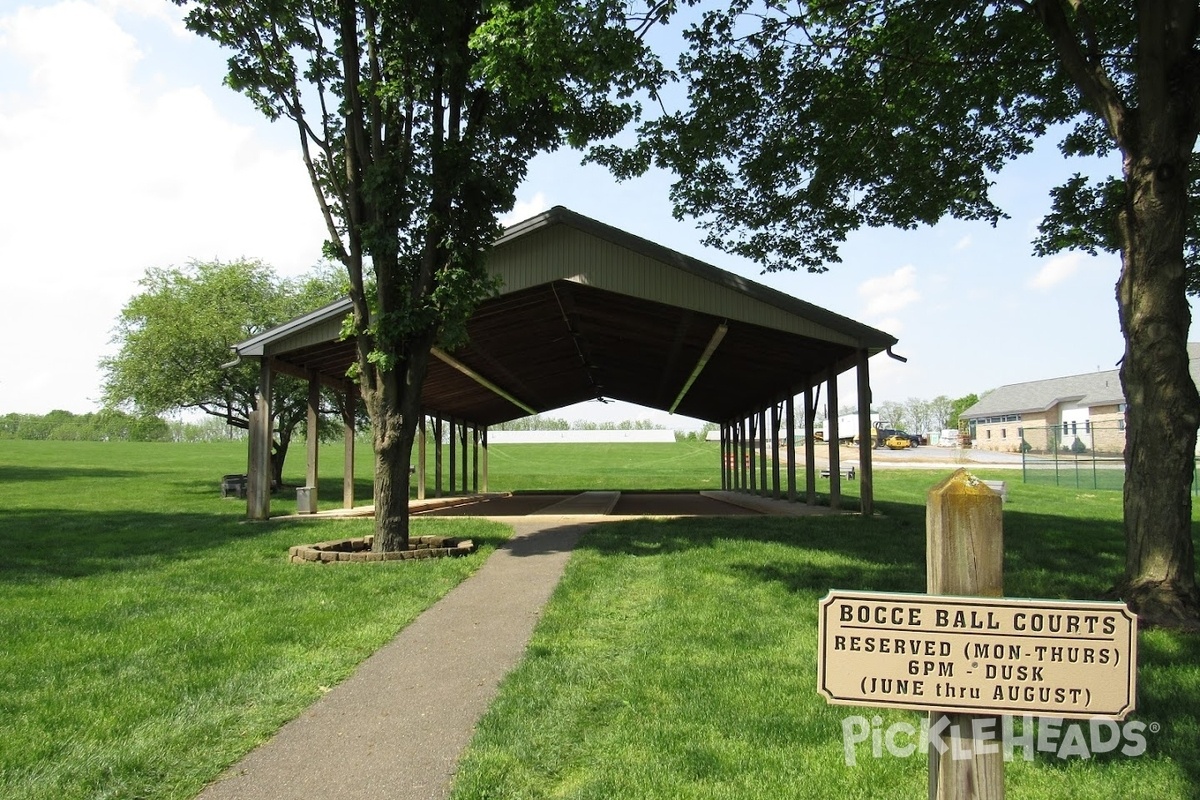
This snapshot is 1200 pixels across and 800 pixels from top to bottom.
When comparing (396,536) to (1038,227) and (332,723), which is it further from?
(1038,227)

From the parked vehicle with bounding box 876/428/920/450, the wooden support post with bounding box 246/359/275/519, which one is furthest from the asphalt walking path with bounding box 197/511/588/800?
the parked vehicle with bounding box 876/428/920/450

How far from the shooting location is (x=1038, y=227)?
1236 centimetres

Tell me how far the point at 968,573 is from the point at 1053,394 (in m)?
74.5

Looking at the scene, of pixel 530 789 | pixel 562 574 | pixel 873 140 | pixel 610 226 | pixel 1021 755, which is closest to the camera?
pixel 530 789

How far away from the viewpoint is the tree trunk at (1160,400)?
243 inches

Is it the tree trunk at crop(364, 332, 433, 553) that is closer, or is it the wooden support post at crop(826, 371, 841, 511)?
Result: the tree trunk at crop(364, 332, 433, 553)

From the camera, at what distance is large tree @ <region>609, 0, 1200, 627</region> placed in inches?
246

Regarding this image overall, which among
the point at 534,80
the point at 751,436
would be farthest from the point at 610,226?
the point at 751,436

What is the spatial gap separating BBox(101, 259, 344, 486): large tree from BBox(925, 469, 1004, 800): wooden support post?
84.6 ft

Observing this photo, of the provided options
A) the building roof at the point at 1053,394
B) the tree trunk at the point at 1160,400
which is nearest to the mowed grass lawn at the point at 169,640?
the tree trunk at the point at 1160,400

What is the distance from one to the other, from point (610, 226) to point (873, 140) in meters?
4.31

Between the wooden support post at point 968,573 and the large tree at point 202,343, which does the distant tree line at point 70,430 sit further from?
the wooden support post at point 968,573

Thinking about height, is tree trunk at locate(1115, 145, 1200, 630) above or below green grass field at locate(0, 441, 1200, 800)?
above

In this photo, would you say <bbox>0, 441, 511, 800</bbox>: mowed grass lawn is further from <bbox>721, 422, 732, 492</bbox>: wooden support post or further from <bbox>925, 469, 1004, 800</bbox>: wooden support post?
<bbox>721, 422, 732, 492</bbox>: wooden support post
